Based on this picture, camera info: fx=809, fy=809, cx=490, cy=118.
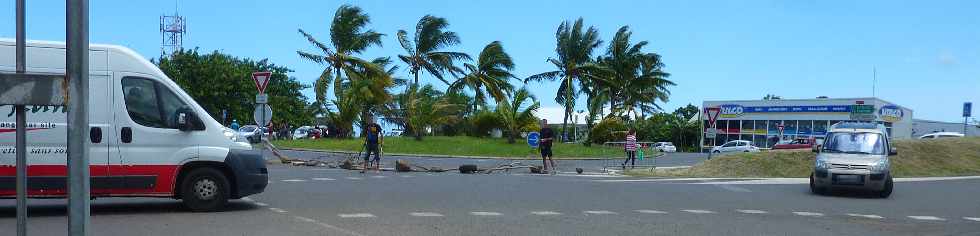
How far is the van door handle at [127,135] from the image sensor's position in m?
9.82

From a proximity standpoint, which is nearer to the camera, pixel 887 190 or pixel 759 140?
pixel 887 190

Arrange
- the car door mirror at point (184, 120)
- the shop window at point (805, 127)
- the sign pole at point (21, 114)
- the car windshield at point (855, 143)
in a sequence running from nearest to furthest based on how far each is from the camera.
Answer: the sign pole at point (21, 114) → the car door mirror at point (184, 120) → the car windshield at point (855, 143) → the shop window at point (805, 127)

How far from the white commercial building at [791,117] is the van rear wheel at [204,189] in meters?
50.6

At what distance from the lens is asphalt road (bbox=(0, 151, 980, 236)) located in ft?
30.7

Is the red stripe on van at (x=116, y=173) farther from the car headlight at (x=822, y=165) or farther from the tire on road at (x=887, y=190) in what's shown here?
the tire on road at (x=887, y=190)

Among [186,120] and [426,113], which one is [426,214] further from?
[426,113]

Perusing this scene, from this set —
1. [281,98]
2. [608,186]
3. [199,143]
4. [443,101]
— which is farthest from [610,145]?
[199,143]

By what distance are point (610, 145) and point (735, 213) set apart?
31.3 meters

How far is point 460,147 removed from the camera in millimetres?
35562

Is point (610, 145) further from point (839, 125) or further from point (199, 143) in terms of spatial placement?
point (199, 143)

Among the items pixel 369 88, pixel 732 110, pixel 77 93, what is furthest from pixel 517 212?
pixel 732 110

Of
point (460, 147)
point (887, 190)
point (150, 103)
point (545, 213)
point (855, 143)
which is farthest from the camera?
point (460, 147)

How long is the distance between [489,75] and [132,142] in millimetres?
37551

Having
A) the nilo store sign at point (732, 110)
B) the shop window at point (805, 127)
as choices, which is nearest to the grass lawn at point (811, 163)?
the shop window at point (805, 127)
